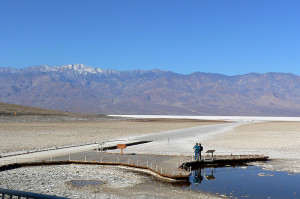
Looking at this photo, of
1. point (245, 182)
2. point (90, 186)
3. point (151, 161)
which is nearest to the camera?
point (90, 186)

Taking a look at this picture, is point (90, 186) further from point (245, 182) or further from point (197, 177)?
point (245, 182)

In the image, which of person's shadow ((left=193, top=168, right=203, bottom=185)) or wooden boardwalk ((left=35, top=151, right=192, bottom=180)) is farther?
wooden boardwalk ((left=35, top=151, right=192, bottom=180))

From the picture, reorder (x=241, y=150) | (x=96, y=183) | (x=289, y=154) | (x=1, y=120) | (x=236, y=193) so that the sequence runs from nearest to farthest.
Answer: (x=236, y=193) → (x=96, y=183) → (x=289, y=154) → (x=241, y=150) → (x=1, y=120)

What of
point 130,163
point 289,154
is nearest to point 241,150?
point 289,154

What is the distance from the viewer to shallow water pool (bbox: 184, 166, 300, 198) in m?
18.0

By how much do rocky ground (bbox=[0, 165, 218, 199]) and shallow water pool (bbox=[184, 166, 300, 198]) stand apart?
65.5 inches

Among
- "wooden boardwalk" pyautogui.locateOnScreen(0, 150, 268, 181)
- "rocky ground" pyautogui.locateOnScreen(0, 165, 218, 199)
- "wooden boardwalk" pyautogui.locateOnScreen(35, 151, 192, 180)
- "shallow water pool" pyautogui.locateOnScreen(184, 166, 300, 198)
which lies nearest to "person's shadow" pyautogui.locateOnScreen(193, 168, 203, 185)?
"shallow water pool" pyautogui.locateOnScreen(184, 166, 300, 198)

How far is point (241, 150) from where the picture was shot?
34500 millimetres

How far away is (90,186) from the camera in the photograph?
18812 mm

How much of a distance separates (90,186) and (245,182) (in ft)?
27.3

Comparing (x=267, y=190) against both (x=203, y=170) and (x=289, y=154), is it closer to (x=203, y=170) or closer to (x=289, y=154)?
(x=203, y=170)

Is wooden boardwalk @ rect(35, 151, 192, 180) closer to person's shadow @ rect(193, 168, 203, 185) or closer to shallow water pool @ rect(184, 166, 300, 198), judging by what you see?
person's shadow @ rect(193, 168, 203, 185)

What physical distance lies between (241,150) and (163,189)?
17.9 meters

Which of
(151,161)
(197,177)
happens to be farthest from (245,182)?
(151,161)
